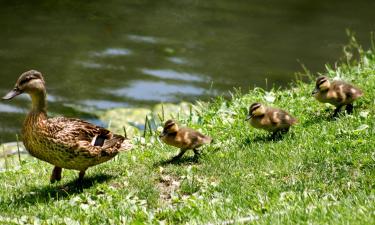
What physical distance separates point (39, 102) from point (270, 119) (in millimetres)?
2205

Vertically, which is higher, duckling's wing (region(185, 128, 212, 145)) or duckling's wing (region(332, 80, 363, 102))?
duckling's wing (region(332, 80, 363, 102))

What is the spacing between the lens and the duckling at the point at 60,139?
682cm

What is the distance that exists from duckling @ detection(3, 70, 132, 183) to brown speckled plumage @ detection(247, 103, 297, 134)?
4.43 ft

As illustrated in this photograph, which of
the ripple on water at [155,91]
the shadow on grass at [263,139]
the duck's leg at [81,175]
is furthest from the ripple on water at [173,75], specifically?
the duck's leg at [81,175]

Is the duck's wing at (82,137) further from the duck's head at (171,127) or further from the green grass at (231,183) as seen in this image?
the duck's head at (171,127)

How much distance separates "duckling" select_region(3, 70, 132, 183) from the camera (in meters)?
6.82

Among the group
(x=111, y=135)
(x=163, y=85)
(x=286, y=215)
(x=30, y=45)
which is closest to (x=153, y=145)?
(x=111, y=135)

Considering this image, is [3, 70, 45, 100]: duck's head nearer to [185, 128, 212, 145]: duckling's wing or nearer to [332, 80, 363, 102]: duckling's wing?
[185, 128, 212, 145]: duckling's wing

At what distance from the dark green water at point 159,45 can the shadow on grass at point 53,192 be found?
4023 millimetres

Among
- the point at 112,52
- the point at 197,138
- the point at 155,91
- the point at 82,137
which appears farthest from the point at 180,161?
the point at 112,52

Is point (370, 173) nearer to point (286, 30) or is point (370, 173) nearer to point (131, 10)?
point (286, 30)

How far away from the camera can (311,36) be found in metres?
15.9

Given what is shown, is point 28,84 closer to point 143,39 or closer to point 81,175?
point 81,175

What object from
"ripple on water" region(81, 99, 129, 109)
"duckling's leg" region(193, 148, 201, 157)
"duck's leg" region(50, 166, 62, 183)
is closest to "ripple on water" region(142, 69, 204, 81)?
"ripple on water" region(81, 99, 129, 109)
